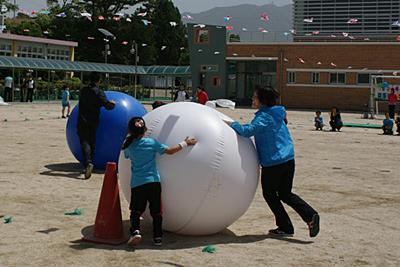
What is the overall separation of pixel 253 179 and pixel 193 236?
3.14ft

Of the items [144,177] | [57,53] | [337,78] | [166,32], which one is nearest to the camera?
[144,177]

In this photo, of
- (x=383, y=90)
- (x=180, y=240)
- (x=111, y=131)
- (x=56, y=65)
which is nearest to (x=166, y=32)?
(x=56, y=65)

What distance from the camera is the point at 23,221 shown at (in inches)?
311

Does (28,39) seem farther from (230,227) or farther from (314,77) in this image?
(230,227)

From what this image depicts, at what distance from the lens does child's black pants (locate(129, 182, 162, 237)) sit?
6844 millimetres

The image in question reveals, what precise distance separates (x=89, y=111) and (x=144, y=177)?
204 inches

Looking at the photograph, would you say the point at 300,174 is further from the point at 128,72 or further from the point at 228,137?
the point at 128,72

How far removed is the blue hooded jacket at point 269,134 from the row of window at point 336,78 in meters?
43.0

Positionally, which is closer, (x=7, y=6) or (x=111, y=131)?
(x=111, y=131)

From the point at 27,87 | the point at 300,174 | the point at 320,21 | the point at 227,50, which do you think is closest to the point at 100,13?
the point at 320,21

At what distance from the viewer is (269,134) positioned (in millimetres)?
7430

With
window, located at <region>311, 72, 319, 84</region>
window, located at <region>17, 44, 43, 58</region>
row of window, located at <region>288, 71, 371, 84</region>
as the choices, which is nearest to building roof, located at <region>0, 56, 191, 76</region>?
row of window, located at <region>288, 71, 371, 84</region>

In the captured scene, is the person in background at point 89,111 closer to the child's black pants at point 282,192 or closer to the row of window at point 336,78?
the child's black pants at point 282,192

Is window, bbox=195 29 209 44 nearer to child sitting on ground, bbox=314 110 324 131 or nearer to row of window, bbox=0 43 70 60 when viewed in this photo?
row of window, bbox=0 43 70 60
